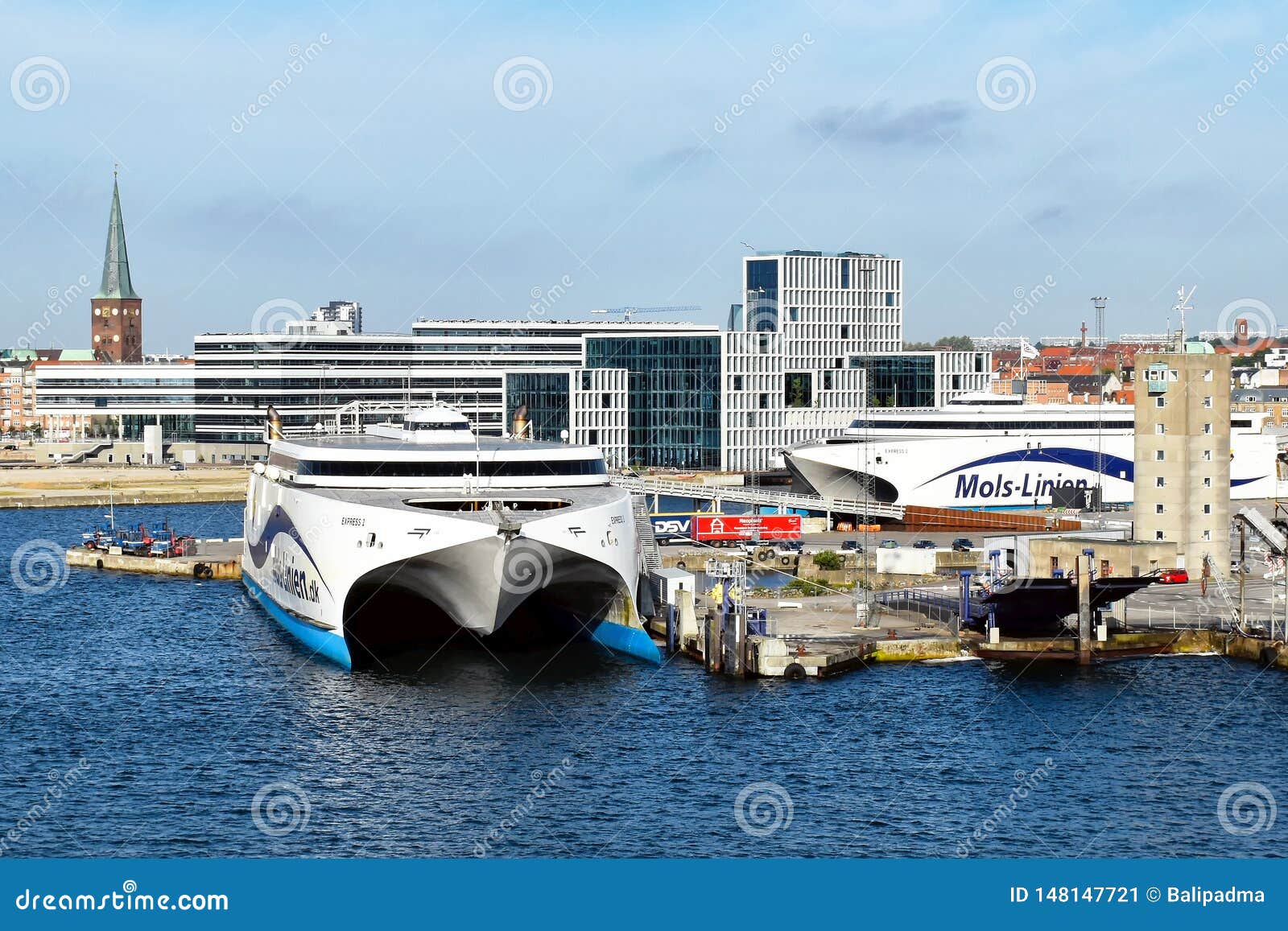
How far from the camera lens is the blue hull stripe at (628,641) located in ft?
175

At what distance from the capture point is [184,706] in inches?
1869

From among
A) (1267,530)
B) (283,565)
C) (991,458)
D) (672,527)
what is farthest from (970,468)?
(283,565)

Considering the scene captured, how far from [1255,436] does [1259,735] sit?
230ft

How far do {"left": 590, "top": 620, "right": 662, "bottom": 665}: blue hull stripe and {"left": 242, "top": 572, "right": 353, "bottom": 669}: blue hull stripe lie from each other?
25.9 feet

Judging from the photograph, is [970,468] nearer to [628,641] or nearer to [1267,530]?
[1267,530]

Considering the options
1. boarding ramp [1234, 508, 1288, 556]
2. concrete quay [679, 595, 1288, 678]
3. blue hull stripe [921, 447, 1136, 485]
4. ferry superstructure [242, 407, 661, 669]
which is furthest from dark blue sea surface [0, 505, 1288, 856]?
blue hull stripe [921, 447, 1136, 485]

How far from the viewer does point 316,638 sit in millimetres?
53969

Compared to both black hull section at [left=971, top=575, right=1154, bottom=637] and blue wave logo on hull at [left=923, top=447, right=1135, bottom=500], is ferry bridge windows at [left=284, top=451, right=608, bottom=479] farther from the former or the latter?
blue wave logo on hull at [left=923, top=447, right=1135, bottom=500]

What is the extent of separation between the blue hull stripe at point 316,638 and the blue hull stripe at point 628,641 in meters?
7.90

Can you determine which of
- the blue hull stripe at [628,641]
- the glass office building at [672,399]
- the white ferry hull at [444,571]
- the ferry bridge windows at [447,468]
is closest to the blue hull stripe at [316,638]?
the white ferry hull at [444,571]

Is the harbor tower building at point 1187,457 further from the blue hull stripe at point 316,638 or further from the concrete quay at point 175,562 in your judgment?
the concrete quay at point 175,562

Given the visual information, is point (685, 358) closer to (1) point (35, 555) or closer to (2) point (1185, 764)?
(1) point (35, 555)

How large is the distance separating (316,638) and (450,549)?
7.04m

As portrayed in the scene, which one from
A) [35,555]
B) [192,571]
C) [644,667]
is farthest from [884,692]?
[35,555]
